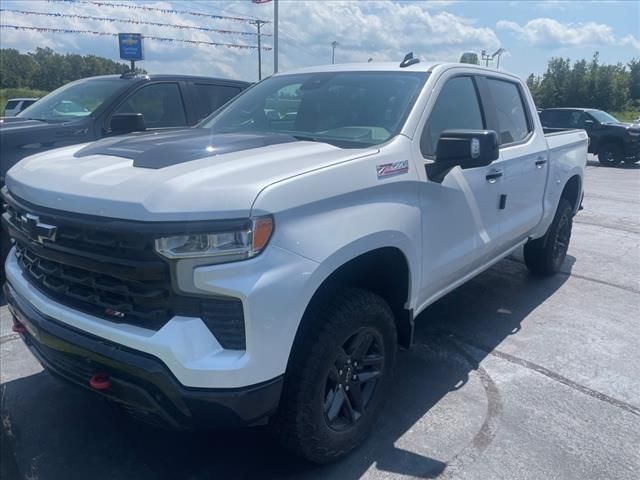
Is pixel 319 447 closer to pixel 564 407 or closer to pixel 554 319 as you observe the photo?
pixel 564 407

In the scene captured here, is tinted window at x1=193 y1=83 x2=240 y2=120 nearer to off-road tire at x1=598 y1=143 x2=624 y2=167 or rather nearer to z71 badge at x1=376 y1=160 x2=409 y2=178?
z71 badge at x1=376 y1=160 x2=409 y2=178

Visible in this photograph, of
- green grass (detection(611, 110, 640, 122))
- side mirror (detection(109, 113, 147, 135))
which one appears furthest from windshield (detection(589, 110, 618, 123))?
green grass (detection(611, 110, 640, 122))

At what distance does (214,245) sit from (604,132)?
18.1 meters

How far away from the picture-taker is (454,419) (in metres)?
3.25

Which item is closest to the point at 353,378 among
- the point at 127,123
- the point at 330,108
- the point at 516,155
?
the point at 330,108

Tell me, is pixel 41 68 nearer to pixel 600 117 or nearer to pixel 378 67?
pixel 600 117

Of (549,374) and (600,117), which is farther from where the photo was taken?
(600,117)

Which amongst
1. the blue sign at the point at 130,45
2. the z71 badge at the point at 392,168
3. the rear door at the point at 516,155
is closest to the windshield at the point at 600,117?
the rear door at the point at 516,155

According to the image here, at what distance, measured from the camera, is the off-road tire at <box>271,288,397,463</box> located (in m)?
2.44

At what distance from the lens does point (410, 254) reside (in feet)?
9.86

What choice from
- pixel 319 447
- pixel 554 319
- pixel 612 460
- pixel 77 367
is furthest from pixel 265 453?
pixel 554 319

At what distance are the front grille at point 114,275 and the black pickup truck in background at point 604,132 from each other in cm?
1703

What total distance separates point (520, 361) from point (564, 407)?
1.99 ft

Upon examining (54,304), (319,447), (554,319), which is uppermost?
(54,304)
